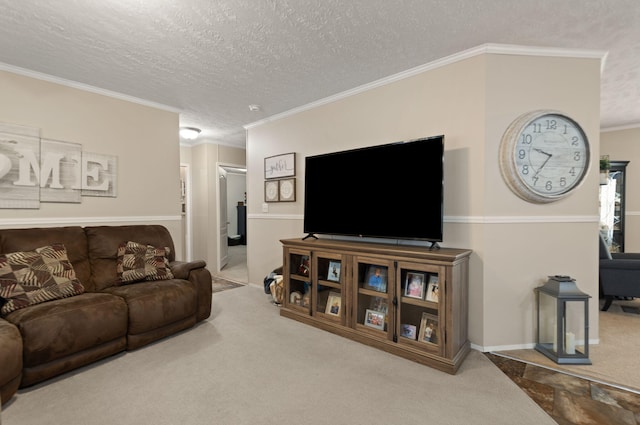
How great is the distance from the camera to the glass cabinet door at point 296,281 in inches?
126

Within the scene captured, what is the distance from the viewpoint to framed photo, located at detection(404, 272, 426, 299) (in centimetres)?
238

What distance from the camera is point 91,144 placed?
→ 325 cm

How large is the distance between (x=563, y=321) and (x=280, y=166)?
331cm

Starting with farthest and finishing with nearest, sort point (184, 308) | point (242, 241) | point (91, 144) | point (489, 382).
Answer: point (242, 241) → point (91, 144) → point (184, 308) → point (489, 382)

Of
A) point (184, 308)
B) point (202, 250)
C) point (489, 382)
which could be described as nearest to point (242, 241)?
point (202, 250)

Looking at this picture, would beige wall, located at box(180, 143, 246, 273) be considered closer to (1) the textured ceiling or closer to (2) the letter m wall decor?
(2) the letter m wall decor

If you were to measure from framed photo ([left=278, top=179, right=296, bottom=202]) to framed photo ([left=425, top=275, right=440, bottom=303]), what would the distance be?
2144mm

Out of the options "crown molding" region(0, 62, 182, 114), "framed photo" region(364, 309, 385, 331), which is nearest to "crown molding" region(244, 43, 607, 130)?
"framed photo" region(364, 309, 385, 331)

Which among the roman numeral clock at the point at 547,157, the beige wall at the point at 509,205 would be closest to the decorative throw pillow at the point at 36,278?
the beige wall at the point at 509,205

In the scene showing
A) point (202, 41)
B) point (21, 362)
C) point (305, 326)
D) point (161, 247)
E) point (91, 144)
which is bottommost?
point (305, 326)

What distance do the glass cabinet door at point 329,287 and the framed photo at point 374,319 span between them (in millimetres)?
208

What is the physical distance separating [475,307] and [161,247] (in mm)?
3133

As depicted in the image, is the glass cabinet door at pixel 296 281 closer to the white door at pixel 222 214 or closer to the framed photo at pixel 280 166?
the framed photo at pixel 280 166

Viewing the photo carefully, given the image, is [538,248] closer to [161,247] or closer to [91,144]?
[161,247]
